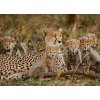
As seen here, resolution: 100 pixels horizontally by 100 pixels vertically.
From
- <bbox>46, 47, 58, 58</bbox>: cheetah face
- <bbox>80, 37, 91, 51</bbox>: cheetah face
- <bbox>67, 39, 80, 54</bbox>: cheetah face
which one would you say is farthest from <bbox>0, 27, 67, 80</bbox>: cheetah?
<bbox>80, 37, 91, 51</bbox>: cheetah face

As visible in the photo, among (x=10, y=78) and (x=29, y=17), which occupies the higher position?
(x=29, y=17)

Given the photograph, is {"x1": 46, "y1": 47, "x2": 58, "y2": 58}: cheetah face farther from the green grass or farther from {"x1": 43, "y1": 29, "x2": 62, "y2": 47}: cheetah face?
the green grass

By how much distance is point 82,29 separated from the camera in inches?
130

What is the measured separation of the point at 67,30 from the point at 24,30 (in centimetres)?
43

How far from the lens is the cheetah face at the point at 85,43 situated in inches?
130

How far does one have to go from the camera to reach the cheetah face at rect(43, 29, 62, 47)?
10.8 ft

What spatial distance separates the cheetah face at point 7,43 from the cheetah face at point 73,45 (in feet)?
1.82

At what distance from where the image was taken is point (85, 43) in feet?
10.9

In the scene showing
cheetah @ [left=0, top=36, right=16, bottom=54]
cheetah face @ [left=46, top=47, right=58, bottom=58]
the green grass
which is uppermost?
cheetah @ [left=0, top=36, right=16, bottom=54]

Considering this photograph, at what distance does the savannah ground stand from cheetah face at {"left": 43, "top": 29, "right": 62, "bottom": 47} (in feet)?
0.13

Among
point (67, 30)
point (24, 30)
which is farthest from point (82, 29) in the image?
point (24, 30)

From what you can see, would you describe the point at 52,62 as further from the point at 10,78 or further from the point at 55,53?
the point at 10,78

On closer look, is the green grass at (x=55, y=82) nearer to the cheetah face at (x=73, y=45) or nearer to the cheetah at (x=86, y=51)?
the cheetah at (x=86, y=51)

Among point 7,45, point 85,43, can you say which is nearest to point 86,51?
point 85,43
